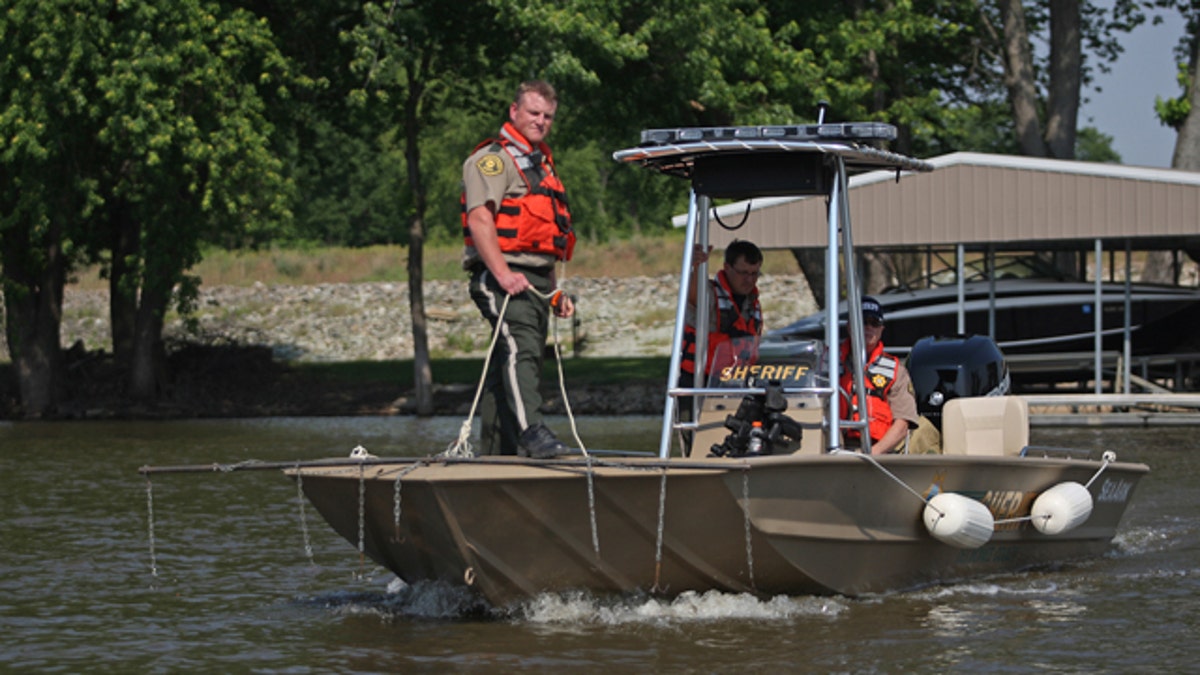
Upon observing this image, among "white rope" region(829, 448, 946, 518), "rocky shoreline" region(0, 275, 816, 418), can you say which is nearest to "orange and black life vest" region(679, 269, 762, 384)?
"white rope" region(829, 448, 946, 518)

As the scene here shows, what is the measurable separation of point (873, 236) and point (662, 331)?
18.2 m

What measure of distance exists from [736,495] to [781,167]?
2011 mm

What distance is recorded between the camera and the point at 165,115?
1009 inches

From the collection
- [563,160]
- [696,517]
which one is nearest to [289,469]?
[696,517]

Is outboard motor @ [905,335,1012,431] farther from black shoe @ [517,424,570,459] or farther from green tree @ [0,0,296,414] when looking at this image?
green tree @ [0,0,296,414]

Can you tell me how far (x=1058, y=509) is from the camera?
991 cm

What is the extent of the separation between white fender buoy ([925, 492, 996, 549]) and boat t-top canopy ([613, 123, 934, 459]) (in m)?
0.53

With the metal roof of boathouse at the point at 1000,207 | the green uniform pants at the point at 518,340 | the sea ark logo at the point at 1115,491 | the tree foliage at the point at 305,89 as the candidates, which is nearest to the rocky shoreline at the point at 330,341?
the tree foliage at the point at 305,89

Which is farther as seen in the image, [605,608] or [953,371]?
[953,371]

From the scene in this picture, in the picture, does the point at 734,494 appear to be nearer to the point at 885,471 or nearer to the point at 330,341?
the point at 885,471

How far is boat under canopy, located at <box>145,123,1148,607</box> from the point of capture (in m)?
7.89

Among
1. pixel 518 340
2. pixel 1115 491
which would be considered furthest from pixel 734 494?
pixel 1115 491

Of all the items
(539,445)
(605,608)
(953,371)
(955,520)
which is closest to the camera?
(539,445)

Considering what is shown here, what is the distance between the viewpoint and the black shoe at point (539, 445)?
26.5 feet
